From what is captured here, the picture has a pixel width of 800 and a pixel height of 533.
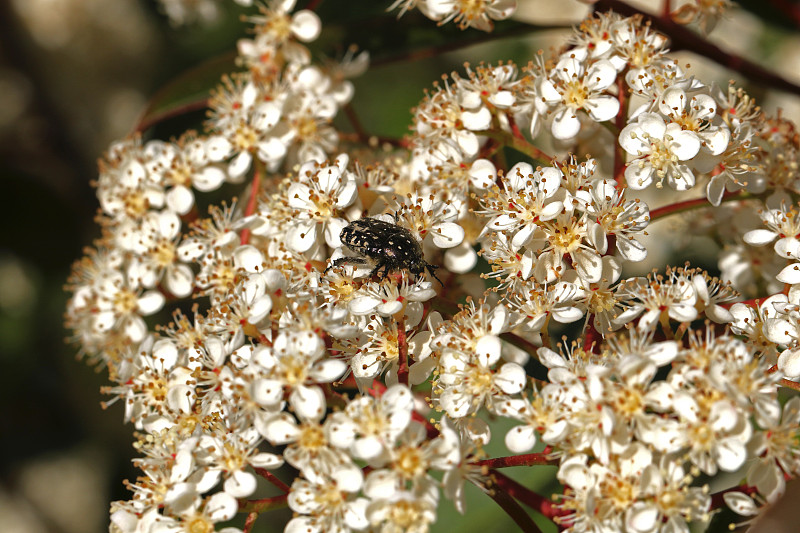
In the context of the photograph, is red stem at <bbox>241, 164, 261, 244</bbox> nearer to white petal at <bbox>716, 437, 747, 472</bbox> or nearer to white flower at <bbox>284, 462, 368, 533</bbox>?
white flower at <bbox>284, 462, 368, 533</bbox>

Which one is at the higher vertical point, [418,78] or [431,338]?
[431,338]

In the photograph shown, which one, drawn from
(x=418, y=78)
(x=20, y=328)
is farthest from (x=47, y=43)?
(x=418, y=78)

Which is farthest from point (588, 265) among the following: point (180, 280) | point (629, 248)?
point (180, 280)

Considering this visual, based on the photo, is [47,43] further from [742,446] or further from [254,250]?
[742,446]

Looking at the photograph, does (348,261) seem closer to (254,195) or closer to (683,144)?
(254,195)

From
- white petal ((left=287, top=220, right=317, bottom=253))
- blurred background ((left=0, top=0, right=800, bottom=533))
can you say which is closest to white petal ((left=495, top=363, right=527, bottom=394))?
white petal ((left=287, top=220, right=317, bottom=253))

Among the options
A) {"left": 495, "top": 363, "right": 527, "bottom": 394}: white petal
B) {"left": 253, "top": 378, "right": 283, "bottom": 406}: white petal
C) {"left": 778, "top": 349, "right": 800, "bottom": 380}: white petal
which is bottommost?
{"left": 778, "top": 349, "right": 800, "bottom": 380}: white petal

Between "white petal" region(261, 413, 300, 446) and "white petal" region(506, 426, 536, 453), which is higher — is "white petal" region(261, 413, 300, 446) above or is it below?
above
